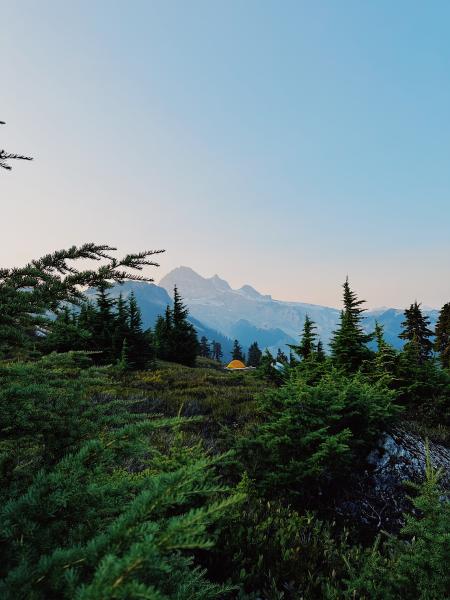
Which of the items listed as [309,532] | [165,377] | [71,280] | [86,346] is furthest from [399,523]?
[86,346]

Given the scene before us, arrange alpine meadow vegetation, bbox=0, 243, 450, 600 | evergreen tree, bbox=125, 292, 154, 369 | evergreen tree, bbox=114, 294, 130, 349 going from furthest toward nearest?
1. evergreen tree, bbox=125, 292, 154, 369
2. evergreen tree, bbox=114, 294, 130, 349
3. alpine meadow vegetation, bbox=0, 243, 450, 600

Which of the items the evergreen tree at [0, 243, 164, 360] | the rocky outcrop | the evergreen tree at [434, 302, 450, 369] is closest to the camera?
the evergreen tree at [0, 243, 164, 360]

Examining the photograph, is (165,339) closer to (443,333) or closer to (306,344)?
(443,333)

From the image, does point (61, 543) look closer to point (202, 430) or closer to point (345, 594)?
point (345, 594)

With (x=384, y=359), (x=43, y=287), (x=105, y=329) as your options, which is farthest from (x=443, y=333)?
(x=43, y=287)

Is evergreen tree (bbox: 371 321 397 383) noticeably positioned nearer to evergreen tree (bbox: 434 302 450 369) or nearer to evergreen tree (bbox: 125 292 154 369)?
evergreen tree (bbox: 125 292 154 369)

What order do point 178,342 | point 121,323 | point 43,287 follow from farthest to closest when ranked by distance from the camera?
point 178,342, point 121,323, point 43,287

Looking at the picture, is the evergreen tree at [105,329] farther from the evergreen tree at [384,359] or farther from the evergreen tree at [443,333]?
the evergreen tree at [443,333]

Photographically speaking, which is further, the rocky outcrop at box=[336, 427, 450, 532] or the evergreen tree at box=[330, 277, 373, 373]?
the evergreen tree at box=[330, 277, 373, 373]

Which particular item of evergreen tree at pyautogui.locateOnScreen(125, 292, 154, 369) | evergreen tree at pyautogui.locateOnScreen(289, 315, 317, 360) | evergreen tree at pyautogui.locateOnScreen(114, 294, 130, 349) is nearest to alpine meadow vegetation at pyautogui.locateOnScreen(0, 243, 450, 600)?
evergreen tree at pyautogui.locateOnScreen(289, 315, 317, 360)

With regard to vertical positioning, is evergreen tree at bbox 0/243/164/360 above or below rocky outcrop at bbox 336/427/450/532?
above

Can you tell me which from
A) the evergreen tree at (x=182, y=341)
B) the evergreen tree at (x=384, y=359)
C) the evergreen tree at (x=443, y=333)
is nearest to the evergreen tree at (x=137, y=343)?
the evergreen tree at (x=182, y=341)

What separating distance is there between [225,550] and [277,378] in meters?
9.04

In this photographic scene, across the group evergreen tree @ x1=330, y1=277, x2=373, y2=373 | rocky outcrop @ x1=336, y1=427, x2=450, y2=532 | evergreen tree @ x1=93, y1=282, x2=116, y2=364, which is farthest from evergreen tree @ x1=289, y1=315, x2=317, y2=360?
evergreen tree @ x1=93, y1=282, x2=116, y2=364
